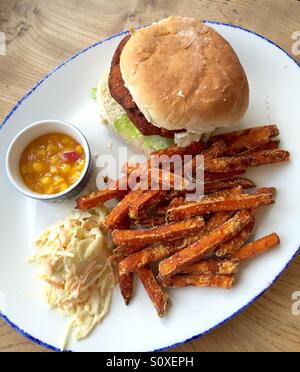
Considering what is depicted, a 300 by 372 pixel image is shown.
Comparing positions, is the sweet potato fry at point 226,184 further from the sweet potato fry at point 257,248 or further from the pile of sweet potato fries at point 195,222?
the sweet potato fry at point 257,248

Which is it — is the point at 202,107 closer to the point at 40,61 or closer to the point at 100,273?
the point at 100,273

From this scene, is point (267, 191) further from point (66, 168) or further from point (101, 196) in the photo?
point (66, 168)

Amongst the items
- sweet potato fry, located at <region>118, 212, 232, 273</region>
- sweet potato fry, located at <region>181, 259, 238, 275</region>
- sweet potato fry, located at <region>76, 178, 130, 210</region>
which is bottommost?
sweet potato fry, located at <region>181, 259, 238, 275</region>

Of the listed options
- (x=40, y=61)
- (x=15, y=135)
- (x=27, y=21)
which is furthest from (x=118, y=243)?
(x=27, y=21)

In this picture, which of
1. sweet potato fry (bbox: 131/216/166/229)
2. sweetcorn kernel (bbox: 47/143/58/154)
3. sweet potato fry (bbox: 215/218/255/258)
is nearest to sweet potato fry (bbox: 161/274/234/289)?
sweet potato fry (bbox: 215/218/255/258)

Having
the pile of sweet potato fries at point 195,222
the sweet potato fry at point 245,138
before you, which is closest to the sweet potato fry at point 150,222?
the pile of sweet potato fries at point 195,222

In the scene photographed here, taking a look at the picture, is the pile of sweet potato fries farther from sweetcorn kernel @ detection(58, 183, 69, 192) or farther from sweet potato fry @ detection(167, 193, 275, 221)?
sweetcorn kernel @ detection(58, 183, 69, 192)
